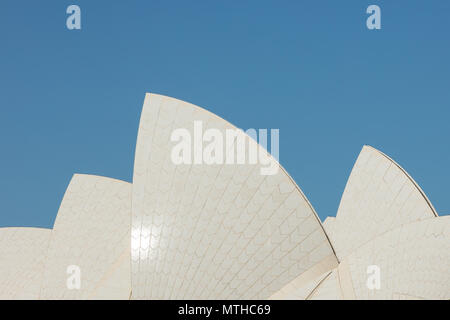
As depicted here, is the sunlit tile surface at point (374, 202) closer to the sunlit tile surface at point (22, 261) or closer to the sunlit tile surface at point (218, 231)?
the sunlit tile surface at point (218, 231)

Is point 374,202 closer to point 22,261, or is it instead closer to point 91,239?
point 91,239

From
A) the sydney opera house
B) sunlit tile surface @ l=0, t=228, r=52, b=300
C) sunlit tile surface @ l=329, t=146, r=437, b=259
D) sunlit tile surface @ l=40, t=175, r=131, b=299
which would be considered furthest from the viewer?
sunlit tile surface @ l=0, t=228, r=52, b=300

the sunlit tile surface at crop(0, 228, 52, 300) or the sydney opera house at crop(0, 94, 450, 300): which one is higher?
the sydney opera house at crop(0, 94, 450, 300)

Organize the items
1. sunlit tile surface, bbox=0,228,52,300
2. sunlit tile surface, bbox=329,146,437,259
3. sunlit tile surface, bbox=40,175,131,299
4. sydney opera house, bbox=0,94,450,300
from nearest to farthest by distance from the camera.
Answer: sydney opera house, bbox=0,94,450,300
sunlit tile surface, bbox=40,175,131,299
sunlit tile surface, bbox=329,146,437,259
sunlit tile surface, bbox=0,228,52,300

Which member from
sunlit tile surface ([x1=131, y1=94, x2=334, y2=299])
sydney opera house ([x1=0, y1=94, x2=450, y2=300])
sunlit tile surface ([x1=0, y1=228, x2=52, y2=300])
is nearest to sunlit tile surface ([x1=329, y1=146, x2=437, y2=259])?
sydney opera house ([x1=0, y1=94, x2=450, y2=300])

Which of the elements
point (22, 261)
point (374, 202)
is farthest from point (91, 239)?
point (374, 202)

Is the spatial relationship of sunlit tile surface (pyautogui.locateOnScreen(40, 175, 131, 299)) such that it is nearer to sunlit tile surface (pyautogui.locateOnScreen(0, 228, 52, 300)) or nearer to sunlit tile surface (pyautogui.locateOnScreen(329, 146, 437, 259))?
sunlit tile surface (pyautogui.locateOnScreen(0, 228, 52, 300))

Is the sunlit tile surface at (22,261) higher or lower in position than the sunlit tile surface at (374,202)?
lower

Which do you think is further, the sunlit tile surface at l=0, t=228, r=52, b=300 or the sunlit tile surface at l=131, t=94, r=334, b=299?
the sunlit tile surface at l=0, t=228, r=52, b=300

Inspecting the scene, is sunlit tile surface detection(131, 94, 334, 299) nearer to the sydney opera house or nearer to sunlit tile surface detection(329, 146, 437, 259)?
the sydney opera house

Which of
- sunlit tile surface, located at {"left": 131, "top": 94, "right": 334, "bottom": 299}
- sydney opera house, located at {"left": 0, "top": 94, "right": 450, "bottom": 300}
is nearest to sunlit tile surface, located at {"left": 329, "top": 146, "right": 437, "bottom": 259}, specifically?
sydney opera house, located at {"left": 0, "top": 94, "right": 450, "bottom": 300}

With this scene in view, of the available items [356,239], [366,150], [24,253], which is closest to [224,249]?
[356,239]

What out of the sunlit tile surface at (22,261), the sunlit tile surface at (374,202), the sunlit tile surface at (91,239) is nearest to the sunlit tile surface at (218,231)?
the sunlit tile surface at (91,239)
